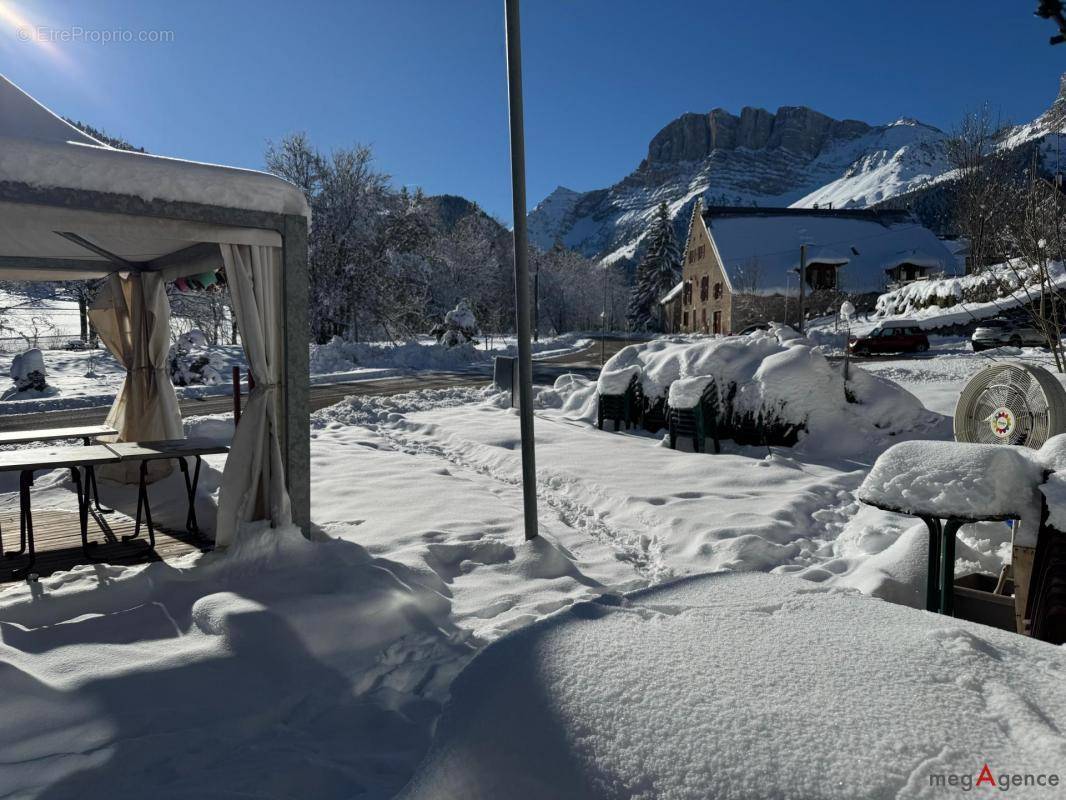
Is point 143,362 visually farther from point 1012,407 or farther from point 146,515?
point 1012,407

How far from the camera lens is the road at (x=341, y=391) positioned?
42.3 feet

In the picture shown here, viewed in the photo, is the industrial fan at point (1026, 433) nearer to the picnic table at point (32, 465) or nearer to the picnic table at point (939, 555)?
the picnic table at point (939, 555)

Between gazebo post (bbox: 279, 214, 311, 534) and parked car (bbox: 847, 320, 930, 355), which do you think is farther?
parked car (bbox: 847, 320, 930, 355)

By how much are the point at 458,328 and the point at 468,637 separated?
2878cm

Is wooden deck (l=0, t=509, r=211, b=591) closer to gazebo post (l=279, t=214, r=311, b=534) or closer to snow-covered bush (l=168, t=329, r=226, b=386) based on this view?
gazebo post (l=279, t=214, r=311, b=534)

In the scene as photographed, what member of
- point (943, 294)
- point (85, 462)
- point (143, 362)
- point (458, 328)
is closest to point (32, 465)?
point (85, 462)

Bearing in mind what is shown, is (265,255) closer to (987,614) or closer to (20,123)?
(20,123)

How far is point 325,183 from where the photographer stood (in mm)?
29391

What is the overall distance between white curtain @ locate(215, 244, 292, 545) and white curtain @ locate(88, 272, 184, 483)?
3.02 m

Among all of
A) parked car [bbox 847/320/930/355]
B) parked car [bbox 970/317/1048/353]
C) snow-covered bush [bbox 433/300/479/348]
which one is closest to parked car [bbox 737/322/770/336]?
parked car [bbox 847/320/930/355]

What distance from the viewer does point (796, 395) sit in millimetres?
8953

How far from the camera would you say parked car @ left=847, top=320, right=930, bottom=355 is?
85.8 ft

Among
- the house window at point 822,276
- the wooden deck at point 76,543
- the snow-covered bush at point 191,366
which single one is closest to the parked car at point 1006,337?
the house window at point 822,276

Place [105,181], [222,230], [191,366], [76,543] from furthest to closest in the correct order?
[191,366]
[76,543]
[222,230]
[105,181]
